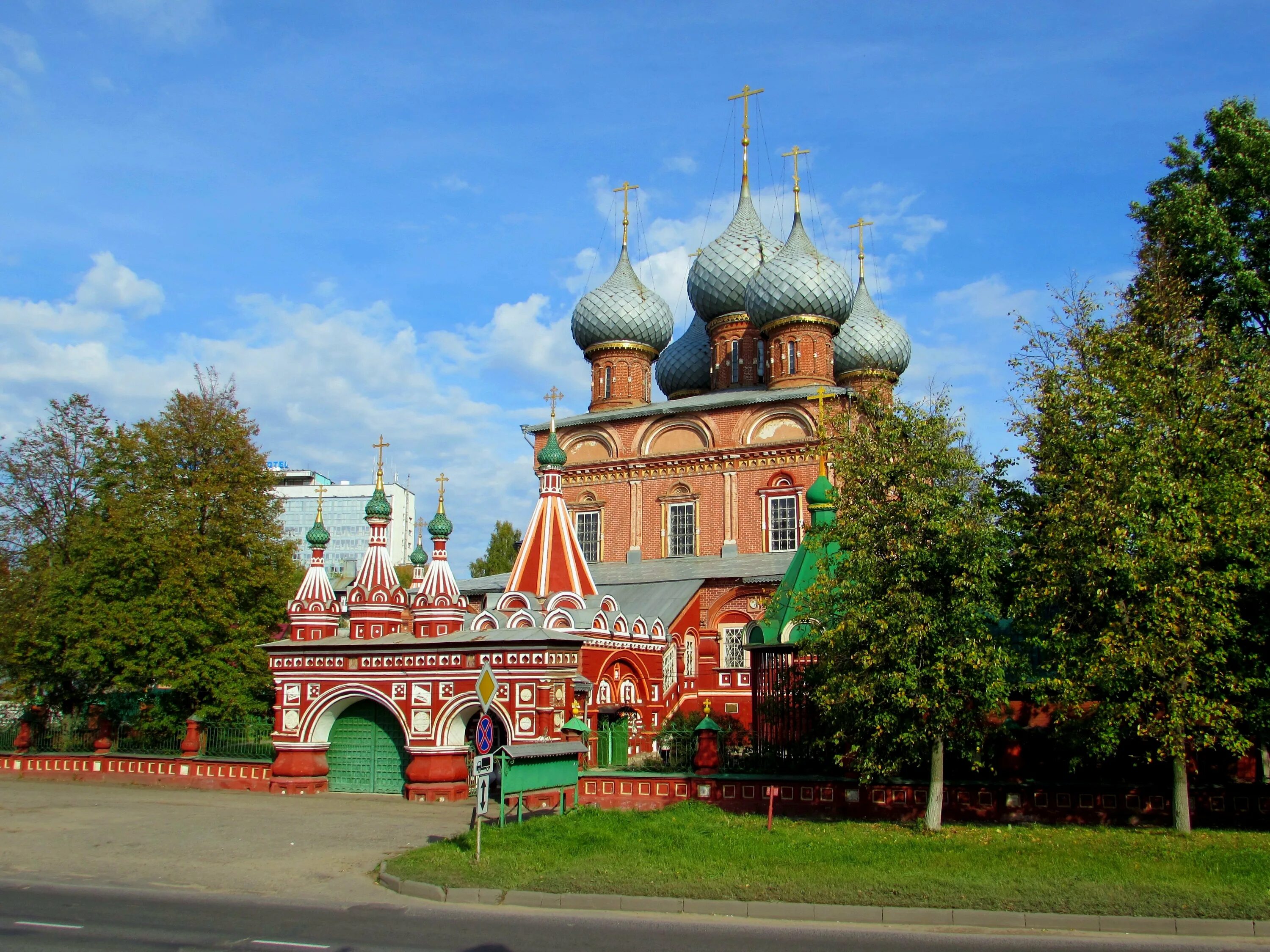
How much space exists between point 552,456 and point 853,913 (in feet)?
50.0

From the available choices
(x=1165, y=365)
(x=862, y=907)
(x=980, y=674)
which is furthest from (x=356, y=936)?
(x=1165, y=365)

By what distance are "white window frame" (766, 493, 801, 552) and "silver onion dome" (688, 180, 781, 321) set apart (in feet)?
22.3

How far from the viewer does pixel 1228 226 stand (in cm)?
1551

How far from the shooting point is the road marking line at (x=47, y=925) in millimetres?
8248

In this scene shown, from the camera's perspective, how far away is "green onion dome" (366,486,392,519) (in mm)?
21328

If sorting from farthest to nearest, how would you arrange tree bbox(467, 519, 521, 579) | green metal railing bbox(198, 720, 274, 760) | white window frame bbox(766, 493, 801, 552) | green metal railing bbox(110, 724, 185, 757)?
tree bbox(467, 519, 521, 579) < white window frame bbox(766, 493, 801, 552) < green metal railing bbox(110, 724, 185, 757) < green metal railing bbox(198, 720, 274, 760)

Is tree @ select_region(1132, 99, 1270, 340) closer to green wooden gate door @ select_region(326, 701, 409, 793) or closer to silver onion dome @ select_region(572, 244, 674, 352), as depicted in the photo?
green wooden gate door @ select_region(326, 701, 409, 793)

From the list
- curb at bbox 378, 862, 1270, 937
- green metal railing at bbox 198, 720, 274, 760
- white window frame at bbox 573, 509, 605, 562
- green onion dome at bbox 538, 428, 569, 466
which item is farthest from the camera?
white window frame at bbox 573, 509, 605, 562

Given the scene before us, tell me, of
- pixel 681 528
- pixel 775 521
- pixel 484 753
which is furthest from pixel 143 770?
pixel 775 521

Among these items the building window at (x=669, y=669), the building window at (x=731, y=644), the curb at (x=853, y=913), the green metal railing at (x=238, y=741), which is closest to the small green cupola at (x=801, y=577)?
the curb at (x=853, y=913)

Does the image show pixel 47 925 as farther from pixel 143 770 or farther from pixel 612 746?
pixel 143 770

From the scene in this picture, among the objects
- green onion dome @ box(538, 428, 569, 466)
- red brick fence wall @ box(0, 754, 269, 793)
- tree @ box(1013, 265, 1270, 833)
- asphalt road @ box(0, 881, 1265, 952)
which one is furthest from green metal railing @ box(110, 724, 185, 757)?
tree @ box(1013, 265, 1270, 833)

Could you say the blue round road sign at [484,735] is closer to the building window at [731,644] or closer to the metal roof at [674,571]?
the metal roof at [674,571]

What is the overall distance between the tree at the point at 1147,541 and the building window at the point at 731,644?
11.8 meters
